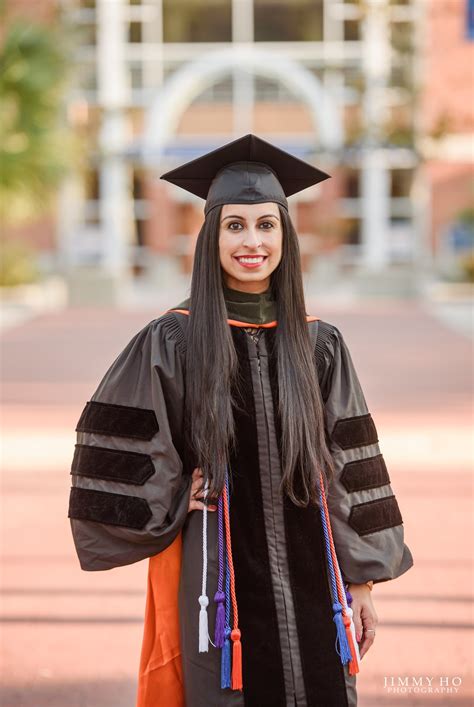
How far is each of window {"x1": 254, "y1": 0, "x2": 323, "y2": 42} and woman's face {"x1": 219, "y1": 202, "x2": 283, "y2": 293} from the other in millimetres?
35821

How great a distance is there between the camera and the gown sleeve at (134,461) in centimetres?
264

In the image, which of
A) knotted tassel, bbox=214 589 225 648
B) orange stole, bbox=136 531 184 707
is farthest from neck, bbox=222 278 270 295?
knotted tassel, bbox=214 589 225 648

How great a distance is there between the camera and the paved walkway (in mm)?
4227

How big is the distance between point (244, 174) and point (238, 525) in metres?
0.87

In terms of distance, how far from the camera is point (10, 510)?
22.3ft

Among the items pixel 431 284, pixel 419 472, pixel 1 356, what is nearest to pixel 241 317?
pixel 419 472

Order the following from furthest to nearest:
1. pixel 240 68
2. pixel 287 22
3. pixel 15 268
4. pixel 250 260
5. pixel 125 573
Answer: pixel 287 22 → pixel 240 68 → pixel 15 268 → pixel 125 573 → pixel 250 260

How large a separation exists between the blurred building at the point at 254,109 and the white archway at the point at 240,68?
0.05m

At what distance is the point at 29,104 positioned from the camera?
18.1 metres

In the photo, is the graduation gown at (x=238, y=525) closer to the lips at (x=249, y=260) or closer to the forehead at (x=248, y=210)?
the lips at (x=249, y=260)

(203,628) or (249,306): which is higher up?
(249,306)

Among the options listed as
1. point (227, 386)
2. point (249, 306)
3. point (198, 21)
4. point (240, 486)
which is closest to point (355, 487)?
point (240, 486)

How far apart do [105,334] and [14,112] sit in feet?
12.8

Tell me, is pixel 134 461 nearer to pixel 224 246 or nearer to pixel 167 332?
pixel 167 332
